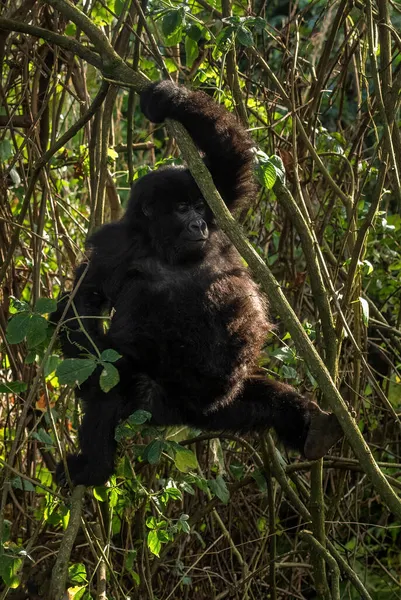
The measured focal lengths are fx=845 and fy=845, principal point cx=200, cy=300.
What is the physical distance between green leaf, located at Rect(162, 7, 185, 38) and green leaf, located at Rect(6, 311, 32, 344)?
1162mm

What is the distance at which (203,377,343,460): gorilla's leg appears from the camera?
3521 mm

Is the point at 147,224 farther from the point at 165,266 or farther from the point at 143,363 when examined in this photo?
the point at 143,363

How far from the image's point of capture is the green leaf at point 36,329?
8.64ft

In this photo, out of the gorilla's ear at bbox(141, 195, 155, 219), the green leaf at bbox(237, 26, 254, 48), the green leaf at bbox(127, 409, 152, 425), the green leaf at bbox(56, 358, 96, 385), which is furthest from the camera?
the gorilla's ear at bbox(141, 195, 155, 219)

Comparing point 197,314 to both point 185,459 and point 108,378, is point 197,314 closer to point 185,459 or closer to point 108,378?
point 185,459

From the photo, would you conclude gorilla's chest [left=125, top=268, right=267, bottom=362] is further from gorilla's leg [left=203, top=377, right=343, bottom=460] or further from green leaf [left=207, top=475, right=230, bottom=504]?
green leaf [left=207, top=475, right=230, bottom=504]

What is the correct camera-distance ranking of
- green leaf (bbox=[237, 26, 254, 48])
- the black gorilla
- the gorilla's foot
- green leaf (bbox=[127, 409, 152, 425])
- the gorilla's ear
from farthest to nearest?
1. the gorilla's ear
2. the black gorilla
3. the gorilla's foot
4. green leaf (bbox=[237, 26, 254, 48])
5. green leaf (bbox=[127, 409, 152, 425])

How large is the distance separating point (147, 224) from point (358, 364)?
1101 mm

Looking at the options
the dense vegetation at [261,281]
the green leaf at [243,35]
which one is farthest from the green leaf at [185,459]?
the green leaf at [243,35]

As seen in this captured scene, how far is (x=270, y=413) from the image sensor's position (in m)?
3.57

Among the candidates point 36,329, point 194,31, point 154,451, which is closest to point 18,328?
point 36,329

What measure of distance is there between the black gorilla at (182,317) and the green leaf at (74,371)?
0.84 metres

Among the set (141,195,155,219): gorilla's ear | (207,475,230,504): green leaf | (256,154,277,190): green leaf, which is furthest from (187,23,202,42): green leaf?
(207,475,230,504): green leaf

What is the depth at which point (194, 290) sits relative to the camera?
3.61 metres
